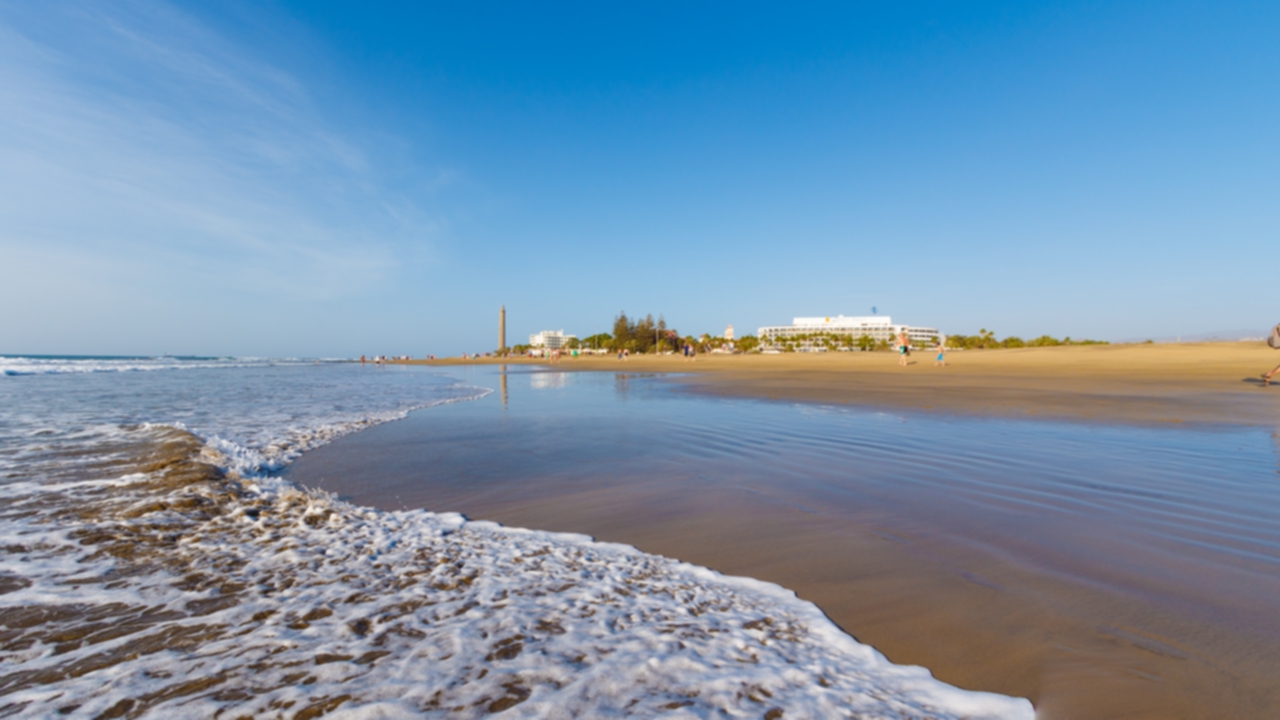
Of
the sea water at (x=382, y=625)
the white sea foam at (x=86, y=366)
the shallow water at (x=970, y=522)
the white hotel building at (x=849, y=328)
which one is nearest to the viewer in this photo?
the sea water at (x=382, y=625)

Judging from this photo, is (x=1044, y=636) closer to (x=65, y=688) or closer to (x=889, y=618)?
(x=889, y=618)

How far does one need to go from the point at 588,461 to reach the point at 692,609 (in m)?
4.00

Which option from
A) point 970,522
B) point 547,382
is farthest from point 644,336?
point 970,522

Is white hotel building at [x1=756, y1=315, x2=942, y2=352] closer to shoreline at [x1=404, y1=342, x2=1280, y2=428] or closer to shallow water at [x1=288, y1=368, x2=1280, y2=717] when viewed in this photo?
shoreline at [x1=404, y1=342, x2=1280, y2=428]

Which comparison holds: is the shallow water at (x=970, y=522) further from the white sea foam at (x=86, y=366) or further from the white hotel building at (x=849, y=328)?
the white hotel building at (x=849, y=328)

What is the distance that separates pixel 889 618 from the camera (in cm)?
273

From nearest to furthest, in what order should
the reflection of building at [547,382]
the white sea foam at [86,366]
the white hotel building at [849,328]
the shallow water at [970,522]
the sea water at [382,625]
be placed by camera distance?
the sea water at [382,625]
the shallow water at [970,522]
the reflection of building at [547,382]
the white sea foam at [86,366]
the white hotel building at [849,328]

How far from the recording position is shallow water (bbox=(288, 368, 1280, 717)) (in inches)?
91.0

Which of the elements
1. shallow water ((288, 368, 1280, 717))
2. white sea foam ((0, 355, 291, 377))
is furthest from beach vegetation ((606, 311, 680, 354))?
shallow water ((288, 368, 1280, 717))

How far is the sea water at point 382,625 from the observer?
6.70 ft

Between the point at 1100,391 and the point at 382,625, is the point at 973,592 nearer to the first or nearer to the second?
the point at 382,625

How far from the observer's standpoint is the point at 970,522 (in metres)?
4.10

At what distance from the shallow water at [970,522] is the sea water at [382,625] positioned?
1.27 ft

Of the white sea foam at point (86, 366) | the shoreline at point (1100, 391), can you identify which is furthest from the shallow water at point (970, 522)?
the white sea foam at point (86, 366)
